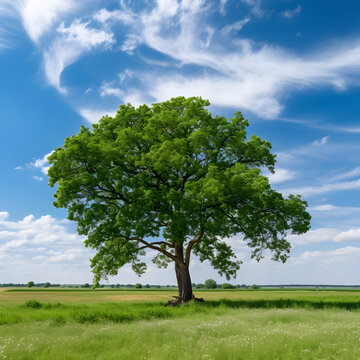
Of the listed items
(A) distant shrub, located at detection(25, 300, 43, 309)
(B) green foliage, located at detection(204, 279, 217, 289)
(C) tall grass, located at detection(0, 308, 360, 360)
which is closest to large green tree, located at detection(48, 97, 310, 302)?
(A) distant shrub, located at detection(25, 300, 43, 309)

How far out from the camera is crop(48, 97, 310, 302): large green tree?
28188 mm

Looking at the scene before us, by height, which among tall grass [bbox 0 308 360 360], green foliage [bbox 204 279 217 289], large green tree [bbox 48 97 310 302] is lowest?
green foliage [bbox 204 279 217 289]

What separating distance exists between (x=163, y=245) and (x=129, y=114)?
47.5 ft

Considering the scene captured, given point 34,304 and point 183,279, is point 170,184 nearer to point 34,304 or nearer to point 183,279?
point 183,279

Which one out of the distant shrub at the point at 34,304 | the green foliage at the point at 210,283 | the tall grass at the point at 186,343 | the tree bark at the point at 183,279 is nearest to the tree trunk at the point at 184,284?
the tree bark at the point at 183,279

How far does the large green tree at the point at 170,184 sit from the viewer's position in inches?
1110

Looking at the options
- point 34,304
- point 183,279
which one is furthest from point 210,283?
point 34,304

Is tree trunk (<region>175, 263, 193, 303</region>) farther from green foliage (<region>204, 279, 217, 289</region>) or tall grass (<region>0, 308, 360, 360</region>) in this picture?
green foliage (<region>204, 279, 217, 289</region>)

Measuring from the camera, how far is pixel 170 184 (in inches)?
1273

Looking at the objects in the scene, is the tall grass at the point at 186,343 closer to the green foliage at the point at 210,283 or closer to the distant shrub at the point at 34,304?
the distant shrub at the point at 34,304

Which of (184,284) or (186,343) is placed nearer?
(186,343)

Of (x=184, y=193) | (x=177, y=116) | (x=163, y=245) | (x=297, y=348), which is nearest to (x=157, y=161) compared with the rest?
(x=184, y=193)

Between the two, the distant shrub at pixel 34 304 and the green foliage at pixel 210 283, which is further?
the green foliage at pixel 210 283

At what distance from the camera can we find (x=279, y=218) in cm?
2986
